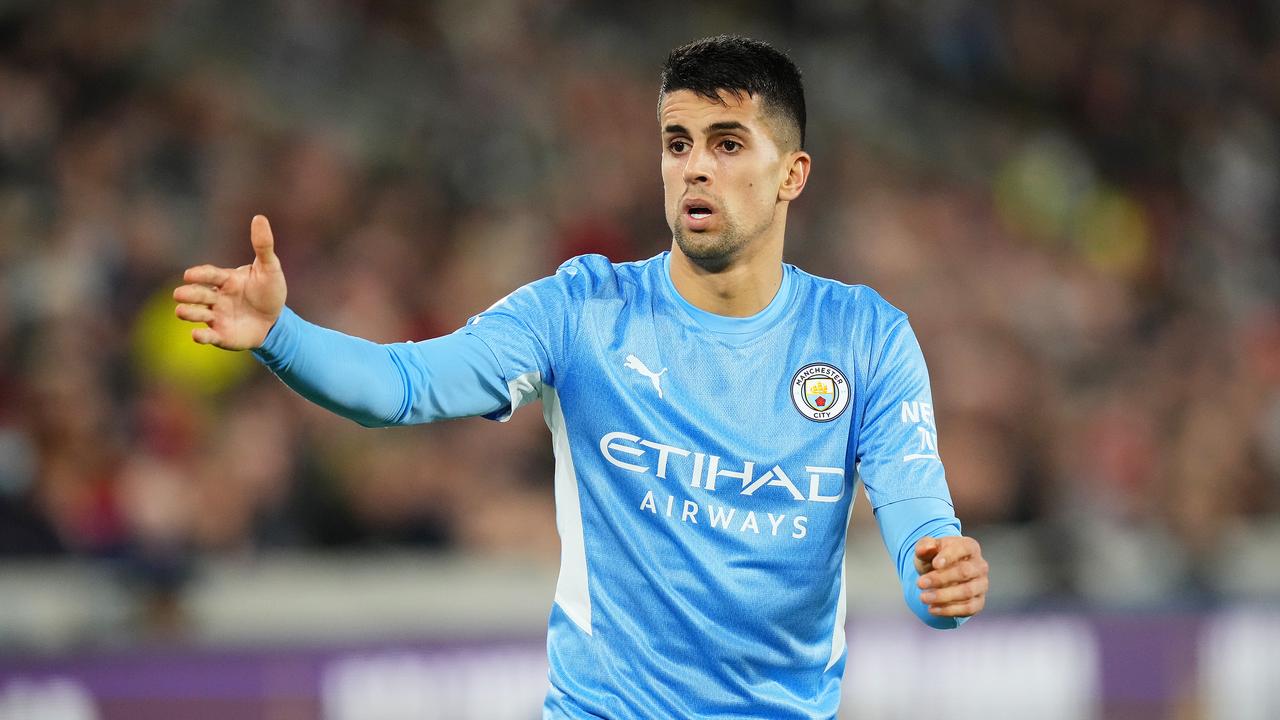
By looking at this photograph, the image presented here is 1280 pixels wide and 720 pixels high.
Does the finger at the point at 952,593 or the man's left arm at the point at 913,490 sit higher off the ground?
the man's left arm at the point at 913,490

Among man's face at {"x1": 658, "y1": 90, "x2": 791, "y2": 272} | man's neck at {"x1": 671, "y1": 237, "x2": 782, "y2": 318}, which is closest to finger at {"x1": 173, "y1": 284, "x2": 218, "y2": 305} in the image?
man's face at {"x1": 658, "y1": 90, "x2": 791, "y2": 272}

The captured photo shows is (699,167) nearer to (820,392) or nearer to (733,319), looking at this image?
(733,319)

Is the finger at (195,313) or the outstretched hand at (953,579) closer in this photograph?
the finger at (195,313)

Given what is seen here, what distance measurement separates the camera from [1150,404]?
10.8m

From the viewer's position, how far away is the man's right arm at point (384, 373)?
365 centimetres

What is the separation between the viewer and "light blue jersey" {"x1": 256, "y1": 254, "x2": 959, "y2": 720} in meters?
4.05

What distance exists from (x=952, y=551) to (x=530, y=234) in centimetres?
687

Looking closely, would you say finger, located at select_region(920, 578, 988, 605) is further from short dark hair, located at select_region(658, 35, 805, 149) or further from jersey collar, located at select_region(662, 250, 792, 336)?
short dark hair, located at select_region(658, 35, 805, 149)

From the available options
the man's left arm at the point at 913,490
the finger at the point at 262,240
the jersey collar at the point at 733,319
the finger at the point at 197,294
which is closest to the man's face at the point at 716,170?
the jersey collar at the point at 733,319

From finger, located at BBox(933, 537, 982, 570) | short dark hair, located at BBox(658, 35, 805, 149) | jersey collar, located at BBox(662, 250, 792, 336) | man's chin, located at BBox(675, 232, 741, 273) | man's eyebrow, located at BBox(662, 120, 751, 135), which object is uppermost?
short dark hair, located at BBox(658, 35, 805, 149)

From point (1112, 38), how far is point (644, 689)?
12.1 meters

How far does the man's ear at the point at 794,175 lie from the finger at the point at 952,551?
1097mm

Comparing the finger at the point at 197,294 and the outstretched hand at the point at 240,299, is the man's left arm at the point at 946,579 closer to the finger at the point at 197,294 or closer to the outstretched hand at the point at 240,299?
the outstretched hand at the point at 240,299

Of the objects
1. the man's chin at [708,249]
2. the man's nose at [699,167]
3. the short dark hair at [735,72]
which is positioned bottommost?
the man's chin at [708,249]
